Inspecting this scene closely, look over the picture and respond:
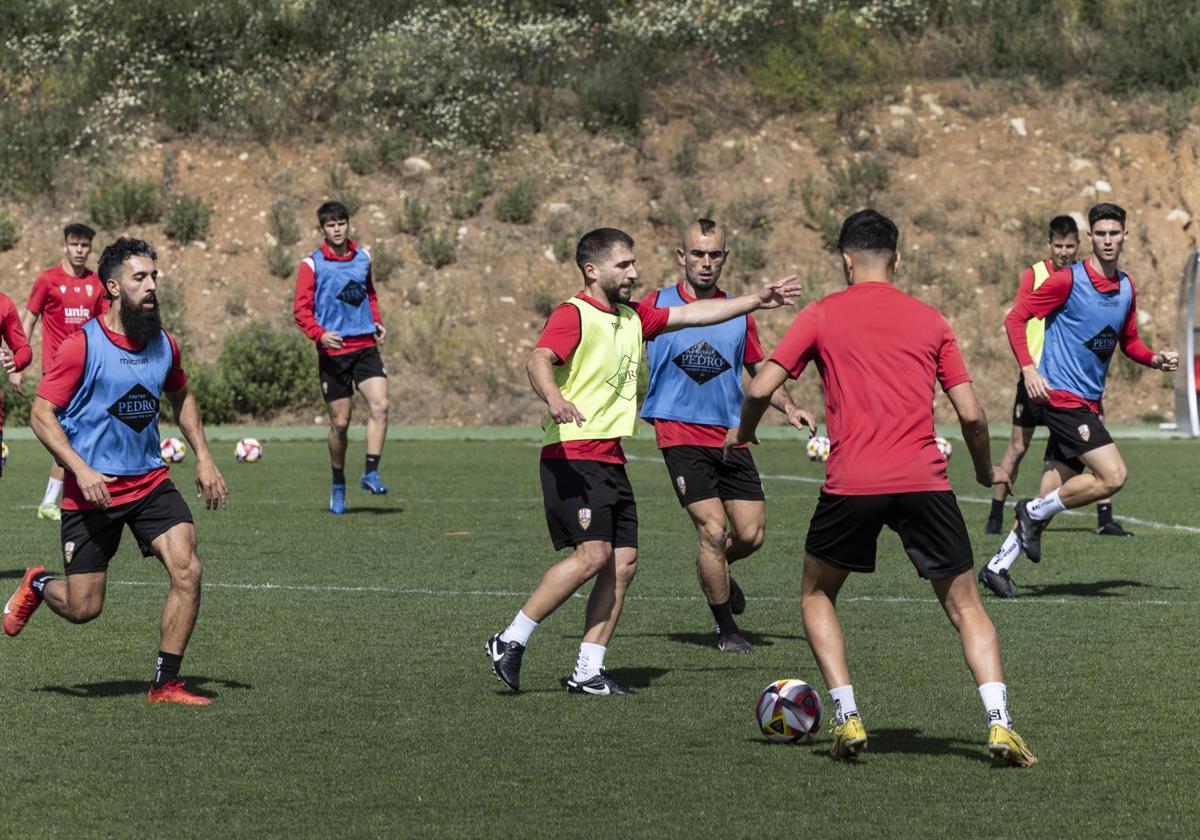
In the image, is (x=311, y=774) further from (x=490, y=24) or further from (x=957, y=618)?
(x=490, y=24)

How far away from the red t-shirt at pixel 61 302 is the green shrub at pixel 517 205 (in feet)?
64.0

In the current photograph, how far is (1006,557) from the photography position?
11.3m

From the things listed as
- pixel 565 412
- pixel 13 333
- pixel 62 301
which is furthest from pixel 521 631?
pixel 62 301

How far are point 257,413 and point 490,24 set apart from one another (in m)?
12.1

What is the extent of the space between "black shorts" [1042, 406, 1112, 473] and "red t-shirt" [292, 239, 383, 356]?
6655 millimetres

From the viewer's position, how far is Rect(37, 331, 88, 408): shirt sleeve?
26.5 feet

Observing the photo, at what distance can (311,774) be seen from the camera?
670 cm

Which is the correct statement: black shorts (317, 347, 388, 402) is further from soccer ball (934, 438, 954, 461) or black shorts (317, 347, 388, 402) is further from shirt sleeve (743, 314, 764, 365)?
shirt sleeve (743, 314, 764, 365)

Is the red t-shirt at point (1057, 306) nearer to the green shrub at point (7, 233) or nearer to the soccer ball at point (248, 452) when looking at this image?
the soccer ball at point (248, 452)

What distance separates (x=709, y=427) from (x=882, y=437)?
306 centimetres

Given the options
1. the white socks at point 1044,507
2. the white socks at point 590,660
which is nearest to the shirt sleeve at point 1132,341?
the white socks at point 1044,507

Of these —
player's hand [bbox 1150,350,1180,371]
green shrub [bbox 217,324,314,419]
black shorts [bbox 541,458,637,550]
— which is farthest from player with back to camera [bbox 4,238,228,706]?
green shrub [bbox 217,324,314,419]

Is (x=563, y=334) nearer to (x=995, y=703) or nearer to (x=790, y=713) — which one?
(x=790, y=713)

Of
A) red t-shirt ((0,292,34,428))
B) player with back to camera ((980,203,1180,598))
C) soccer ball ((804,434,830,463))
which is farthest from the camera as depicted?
soccer ball ((804,434,830,463))
